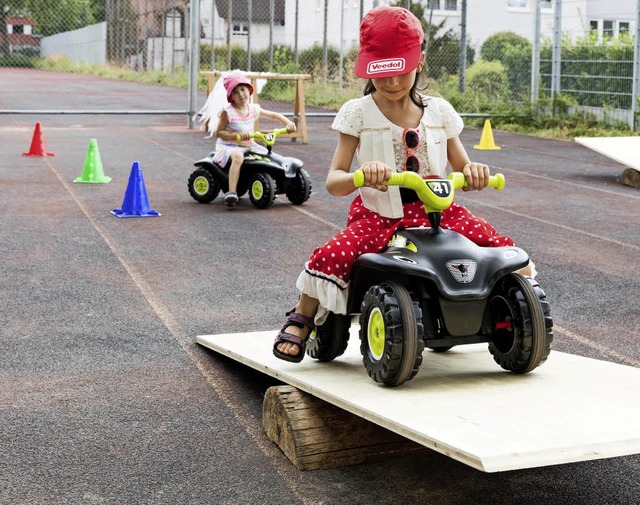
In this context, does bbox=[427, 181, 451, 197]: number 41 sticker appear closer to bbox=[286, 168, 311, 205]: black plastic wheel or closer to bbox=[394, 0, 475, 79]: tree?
bbox=[286, 168, 311, 205]: black plastic wheel

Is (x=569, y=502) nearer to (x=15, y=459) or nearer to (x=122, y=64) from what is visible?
(x=15, y=459)

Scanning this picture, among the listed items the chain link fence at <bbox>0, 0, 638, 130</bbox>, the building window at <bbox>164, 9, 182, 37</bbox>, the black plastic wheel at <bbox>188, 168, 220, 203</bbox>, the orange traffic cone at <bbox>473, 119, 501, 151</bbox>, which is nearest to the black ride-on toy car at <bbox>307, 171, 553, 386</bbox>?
the black plastic wheel at <bbox>188, 168, 220, 203</bbox>

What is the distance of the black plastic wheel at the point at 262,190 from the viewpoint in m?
10.7

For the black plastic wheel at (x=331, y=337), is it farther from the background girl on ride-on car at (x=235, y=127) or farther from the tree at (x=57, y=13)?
the tree at (x=57, y=13)

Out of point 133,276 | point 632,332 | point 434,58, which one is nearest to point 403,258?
point 632,332

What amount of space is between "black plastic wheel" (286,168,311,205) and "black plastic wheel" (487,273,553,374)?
6.93m

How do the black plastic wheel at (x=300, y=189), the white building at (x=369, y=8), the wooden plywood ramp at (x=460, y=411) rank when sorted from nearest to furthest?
the wooden plywood ramp at (x=460, y=411) → the black plastic wheel at (x=300, y=189) → the white building at (x=369, y=8)

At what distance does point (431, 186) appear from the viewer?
4.04m

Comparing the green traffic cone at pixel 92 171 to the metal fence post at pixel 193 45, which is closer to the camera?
the green traffic cone at pixel 92 171

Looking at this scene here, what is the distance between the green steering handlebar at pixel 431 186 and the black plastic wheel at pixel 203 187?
7.10m

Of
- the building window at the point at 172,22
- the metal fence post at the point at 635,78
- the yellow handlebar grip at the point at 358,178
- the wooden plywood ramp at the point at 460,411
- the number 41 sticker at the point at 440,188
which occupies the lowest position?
the wooden plywood ramp at the point at 460,411

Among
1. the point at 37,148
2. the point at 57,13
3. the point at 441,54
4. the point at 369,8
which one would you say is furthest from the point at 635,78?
the point at 57,13

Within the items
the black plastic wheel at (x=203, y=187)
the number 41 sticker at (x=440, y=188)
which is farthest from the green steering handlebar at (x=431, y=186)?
the black plastic wheel at (x=203, y=187)

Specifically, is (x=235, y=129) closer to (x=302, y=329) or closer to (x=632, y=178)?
(x=632, y=178)
